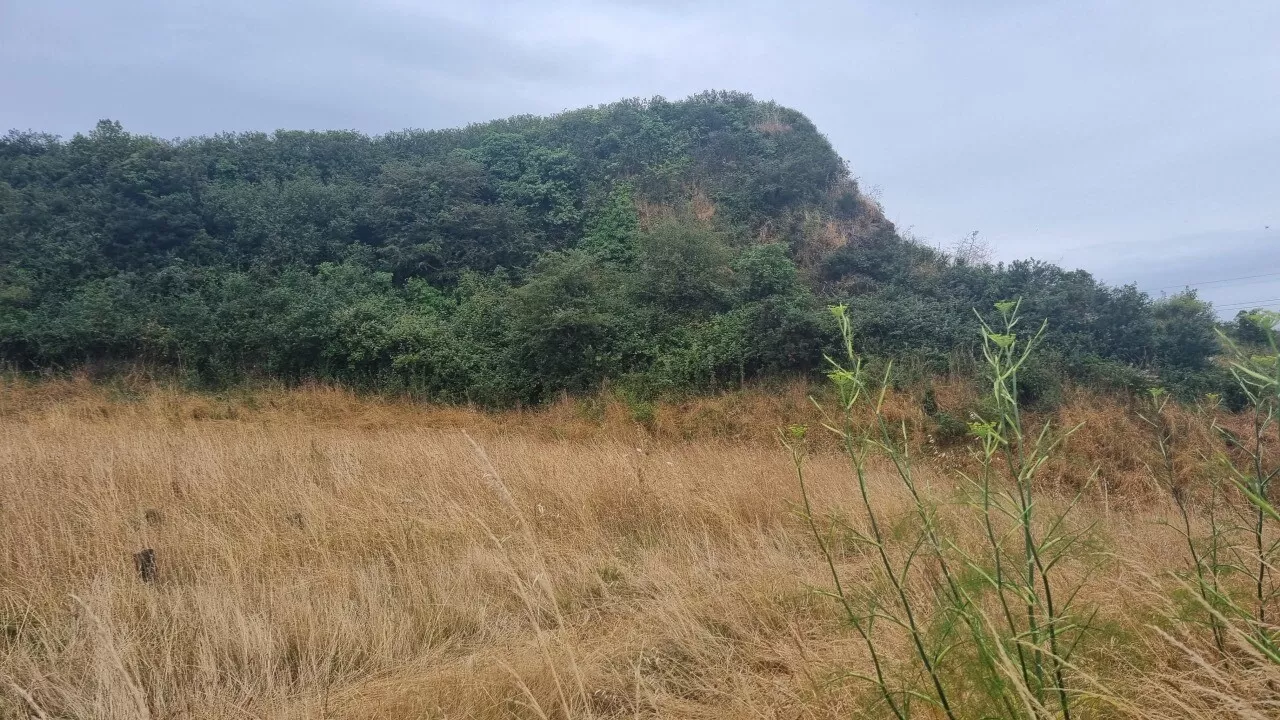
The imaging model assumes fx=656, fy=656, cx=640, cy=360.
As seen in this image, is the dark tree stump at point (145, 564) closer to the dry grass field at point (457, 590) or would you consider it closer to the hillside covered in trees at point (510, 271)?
the dry grass field at point (457, 590)

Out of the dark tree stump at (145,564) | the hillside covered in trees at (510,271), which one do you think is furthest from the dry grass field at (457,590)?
the hillside covered in trees at (510,271)

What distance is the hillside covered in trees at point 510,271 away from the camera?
1245cm

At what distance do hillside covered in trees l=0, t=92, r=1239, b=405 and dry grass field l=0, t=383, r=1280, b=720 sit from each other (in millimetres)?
6435

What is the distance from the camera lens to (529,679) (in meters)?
2.51

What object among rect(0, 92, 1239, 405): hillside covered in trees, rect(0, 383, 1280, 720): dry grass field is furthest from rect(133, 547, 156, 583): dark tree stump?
rect(0, 92, 1239, 405): hillside covered in trees

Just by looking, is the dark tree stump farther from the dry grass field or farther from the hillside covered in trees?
the hillside covered in trees

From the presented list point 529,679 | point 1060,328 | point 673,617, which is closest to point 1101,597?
point 673,617

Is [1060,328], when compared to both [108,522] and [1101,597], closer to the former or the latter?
[1101,597]

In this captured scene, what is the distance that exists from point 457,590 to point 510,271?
14557 millimetres

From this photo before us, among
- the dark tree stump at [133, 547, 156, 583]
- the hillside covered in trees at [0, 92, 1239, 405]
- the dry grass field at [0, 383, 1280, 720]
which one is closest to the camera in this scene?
the dry grass field at [0, 383, 1280, 720]

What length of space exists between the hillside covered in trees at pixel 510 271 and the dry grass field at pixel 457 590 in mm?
6435

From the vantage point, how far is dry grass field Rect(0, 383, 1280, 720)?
226cm

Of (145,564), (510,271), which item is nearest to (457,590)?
(145,564)

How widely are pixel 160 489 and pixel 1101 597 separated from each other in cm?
624
